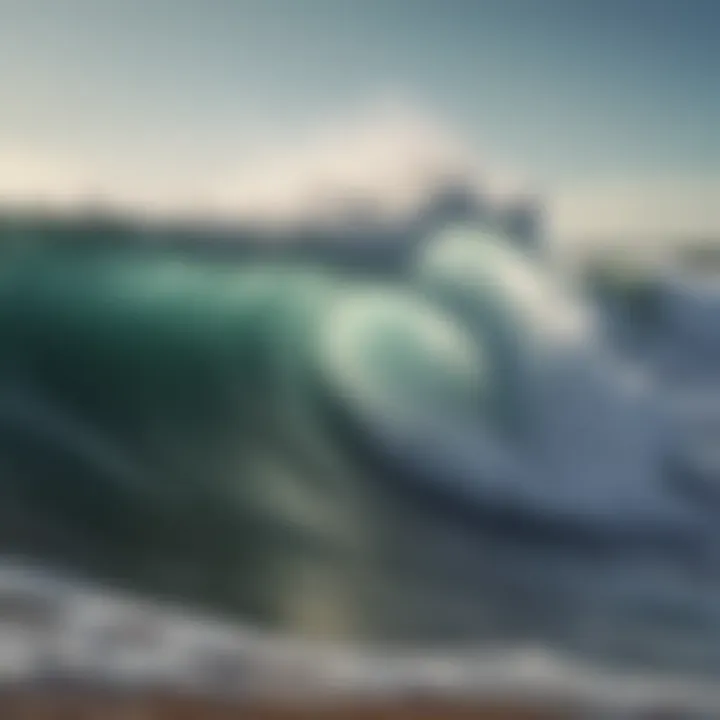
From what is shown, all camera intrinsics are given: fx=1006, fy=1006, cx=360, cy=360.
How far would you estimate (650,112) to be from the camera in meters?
0.89

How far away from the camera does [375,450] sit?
88cm

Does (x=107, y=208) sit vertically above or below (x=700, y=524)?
above

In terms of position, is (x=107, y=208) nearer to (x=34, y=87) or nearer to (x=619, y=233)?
(x=34, y=87)

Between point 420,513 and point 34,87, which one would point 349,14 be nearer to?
point 34,87

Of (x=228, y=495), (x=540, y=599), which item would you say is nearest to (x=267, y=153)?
(x=228, y=495)

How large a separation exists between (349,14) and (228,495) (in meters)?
0.43

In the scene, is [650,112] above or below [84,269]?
above

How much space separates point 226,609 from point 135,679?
94 millimetres

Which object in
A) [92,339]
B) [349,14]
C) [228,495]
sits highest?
[349,14]

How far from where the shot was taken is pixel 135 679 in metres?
0.85

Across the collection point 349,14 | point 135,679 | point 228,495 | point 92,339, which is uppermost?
point 349,14

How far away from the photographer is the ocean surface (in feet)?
2.84

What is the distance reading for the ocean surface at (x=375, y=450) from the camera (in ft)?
2.84

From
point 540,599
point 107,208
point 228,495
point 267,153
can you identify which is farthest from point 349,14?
point 540,599
